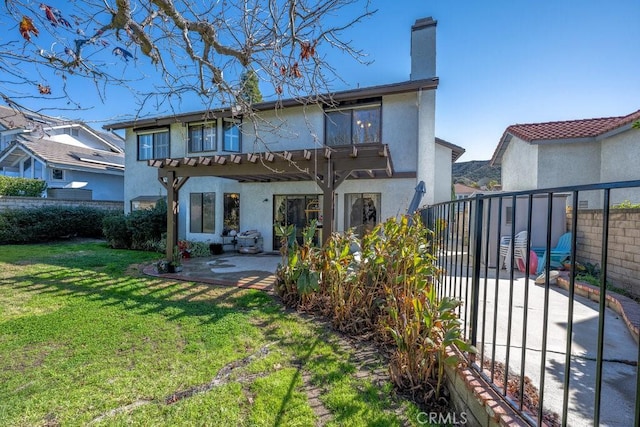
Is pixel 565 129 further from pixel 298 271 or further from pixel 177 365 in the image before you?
pixel 177 365

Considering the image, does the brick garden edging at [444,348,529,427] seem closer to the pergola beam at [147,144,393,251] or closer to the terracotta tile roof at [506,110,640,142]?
the pergola beam at [147,144,393,251]

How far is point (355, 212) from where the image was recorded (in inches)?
463

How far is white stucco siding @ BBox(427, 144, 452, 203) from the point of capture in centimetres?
1468

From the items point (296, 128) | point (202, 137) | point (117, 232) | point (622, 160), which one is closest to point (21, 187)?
point (117, 232)

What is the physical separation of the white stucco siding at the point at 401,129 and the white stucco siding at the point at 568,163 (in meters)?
6.50

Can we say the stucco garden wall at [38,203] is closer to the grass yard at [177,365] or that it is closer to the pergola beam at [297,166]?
the pergola beam at [297,166]

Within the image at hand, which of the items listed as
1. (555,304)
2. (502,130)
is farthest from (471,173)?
(555,304)

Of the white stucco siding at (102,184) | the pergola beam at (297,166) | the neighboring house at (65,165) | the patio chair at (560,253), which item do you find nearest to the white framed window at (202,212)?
the pergola beam at (297,166)

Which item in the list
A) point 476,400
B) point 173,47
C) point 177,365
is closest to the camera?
point 476,400

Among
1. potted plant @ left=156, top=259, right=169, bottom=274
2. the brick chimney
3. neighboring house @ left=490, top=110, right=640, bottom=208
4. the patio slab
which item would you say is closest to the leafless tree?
the patio slab

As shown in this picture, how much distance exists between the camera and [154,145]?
1495 cm

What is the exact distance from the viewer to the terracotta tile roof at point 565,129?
40.5ft

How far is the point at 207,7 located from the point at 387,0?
2731 mm

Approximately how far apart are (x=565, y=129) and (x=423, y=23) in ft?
25.9
